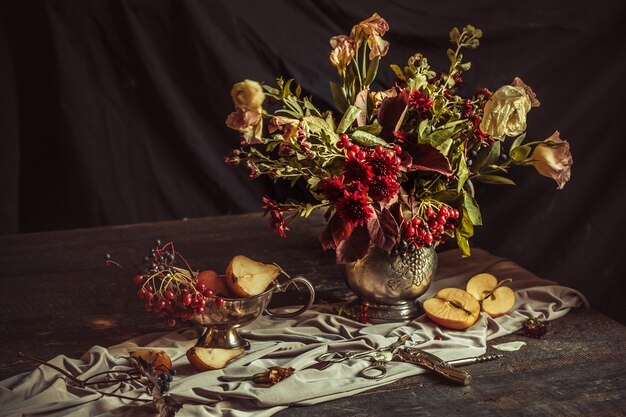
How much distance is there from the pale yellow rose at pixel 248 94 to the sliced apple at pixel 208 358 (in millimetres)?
448

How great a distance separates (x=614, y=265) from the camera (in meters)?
2.52

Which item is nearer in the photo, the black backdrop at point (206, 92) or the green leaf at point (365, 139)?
the green leaf at point (365, 139)

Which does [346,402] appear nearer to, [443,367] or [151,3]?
[443,367]

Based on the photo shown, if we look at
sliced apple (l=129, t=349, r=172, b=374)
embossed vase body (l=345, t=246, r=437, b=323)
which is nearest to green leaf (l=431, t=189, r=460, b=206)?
embossed vase body (l=345, t=246, r=437, b=323)

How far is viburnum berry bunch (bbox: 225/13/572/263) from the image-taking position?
4.81 ft

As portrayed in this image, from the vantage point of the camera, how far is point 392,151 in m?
1.47

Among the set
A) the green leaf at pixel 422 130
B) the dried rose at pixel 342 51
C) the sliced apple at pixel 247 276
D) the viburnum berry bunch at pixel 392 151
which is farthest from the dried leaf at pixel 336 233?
the dried rose at pixel 342 51

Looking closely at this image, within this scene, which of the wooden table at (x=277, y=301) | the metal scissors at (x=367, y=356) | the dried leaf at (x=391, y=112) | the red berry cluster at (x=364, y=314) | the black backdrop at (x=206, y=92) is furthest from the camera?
the black backdrop at (x=206, y=92)

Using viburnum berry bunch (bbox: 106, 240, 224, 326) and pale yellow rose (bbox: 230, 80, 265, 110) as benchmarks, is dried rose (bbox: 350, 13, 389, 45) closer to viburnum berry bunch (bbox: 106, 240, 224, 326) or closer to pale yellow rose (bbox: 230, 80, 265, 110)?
pale yellow rose (bbox: 230, 80, 265, 110)

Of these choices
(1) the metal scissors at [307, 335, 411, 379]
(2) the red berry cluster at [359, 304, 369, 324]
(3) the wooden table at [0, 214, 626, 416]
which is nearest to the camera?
(3) the wooden table at [0, 214, 626, 416]

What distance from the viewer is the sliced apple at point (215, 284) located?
1.48 meters

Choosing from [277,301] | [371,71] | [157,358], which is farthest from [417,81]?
[157,358]

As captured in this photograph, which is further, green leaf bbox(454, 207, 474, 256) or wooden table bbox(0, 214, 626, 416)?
green leaf bbox(454, 207, 474, 256)

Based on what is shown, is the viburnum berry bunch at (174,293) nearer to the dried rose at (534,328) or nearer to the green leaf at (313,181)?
the green leaf at (313,181)
